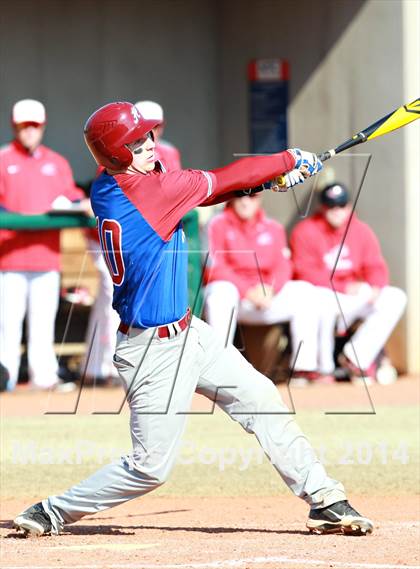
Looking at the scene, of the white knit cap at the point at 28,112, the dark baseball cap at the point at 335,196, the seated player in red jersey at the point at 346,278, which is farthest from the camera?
the dark baseball cap at the point at 335,196


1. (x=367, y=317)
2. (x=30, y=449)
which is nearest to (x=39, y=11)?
(x=367, y=317)

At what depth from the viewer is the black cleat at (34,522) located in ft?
17.4

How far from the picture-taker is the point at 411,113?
18.6 feet

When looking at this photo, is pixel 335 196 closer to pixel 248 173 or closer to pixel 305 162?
pixel 305 162

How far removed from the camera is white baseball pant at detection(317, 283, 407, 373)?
9.36m

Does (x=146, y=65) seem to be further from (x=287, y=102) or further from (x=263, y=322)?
(x=263, y=322)

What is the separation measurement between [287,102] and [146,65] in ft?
4.57

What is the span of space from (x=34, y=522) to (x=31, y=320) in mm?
3852

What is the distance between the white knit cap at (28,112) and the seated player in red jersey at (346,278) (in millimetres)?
2143

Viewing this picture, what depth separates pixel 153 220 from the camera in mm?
4949

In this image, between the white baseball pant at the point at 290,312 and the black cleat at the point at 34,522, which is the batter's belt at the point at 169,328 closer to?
the black cleat at the point at 34,522
